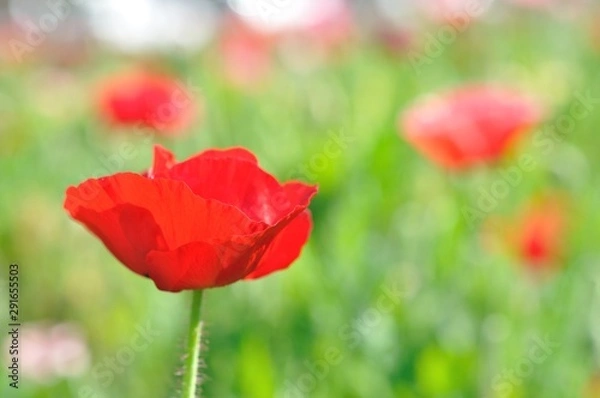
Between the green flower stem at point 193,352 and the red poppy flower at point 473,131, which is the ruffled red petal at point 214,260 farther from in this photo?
the red poppy flower at point 473,131

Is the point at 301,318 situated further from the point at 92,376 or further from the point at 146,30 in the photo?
the point at 146,30

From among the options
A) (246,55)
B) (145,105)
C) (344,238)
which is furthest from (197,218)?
(246,55)

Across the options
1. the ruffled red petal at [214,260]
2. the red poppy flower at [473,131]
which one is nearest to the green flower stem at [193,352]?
the ruffled red petal at [214,260]

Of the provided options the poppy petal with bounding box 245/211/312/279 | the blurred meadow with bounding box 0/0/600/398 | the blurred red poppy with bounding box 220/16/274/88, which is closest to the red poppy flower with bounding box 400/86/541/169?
the blurred meadow with bounding box 0/0/600/398

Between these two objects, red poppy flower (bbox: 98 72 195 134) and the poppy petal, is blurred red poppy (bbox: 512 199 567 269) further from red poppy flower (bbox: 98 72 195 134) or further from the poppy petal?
the poppy petal

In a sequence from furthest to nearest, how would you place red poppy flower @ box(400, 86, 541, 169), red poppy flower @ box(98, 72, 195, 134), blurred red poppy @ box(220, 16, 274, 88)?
1. blurred red poppy @ box(220, 16, 274, 88)
2. red poppy flower @ box(98, 72, 195, 134)
3. red poppy flower @ box(400, 86, 541, 169)

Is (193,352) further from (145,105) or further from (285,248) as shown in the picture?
(145,105)
